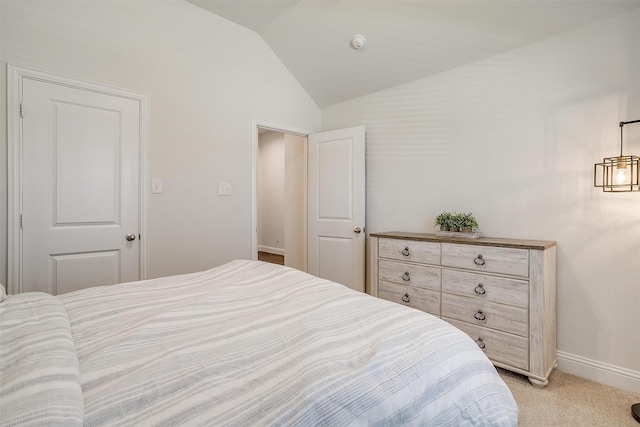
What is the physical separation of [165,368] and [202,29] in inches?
115

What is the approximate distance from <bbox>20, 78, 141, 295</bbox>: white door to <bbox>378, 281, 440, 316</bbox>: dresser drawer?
79.2 inches

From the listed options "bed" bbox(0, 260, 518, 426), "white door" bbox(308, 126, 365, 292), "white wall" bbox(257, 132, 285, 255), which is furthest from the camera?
"white wall" bbox(257, 132, 285, 255)

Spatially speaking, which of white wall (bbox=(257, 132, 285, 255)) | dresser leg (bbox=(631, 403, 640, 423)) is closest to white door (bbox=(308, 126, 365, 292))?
dresser leg (bbox=(631, 403, 640, 423))

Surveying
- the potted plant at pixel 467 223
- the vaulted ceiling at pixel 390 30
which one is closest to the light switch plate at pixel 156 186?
the vaulted ceiling at pixel 390 30

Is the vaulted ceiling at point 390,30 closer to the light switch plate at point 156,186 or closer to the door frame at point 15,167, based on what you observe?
the door frame at point 15,167

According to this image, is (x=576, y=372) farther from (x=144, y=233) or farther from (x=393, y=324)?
(x=144, y=233)

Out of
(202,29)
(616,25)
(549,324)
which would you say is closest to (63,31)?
(202,29)

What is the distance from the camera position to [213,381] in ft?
2.43

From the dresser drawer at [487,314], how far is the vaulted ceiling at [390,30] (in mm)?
1912

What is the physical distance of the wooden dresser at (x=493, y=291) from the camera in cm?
201

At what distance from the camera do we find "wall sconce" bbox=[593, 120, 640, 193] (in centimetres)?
186

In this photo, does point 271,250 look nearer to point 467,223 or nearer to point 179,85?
point 179,85

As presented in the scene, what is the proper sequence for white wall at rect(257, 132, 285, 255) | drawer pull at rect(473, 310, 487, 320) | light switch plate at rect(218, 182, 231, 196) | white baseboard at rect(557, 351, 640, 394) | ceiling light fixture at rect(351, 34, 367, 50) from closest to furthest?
white baseboard at rect(557, 351, 640, 394), drawer pull at rect(473, 310, 487, 320), ceiling light fixture at rect(351, 34, 367, 50), light switch plate at rect(218, 182, 231, 196), white wall at rect(257, 132, 285, 255)

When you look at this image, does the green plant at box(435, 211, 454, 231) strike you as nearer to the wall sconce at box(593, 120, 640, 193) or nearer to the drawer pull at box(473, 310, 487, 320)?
the drawer pull at box(473, 310, 487, 320)
